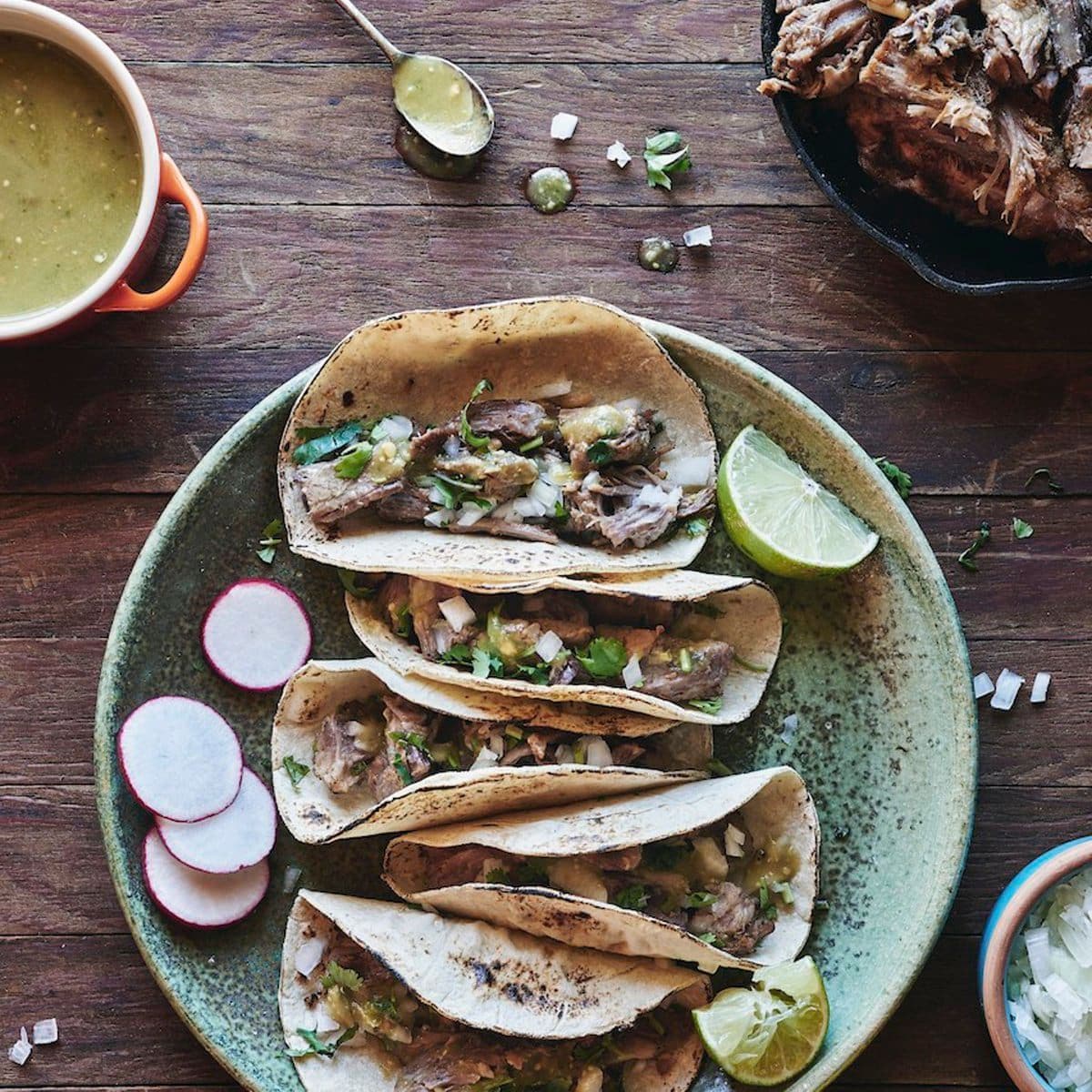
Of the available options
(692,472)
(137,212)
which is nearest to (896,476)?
(692,472)

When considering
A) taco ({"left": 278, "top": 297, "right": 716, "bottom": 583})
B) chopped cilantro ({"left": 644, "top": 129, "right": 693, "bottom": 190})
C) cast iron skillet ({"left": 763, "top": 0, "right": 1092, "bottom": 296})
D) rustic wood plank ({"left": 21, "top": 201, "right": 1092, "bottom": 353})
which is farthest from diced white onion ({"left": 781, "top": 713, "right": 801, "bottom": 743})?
chopped cilantro ({"left": 644, "top": 129, "right": 693, "bottom": 190})

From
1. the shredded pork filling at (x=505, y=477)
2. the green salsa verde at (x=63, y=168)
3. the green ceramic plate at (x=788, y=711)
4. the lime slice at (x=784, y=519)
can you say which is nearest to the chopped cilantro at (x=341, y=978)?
the green ceramic plate at (x=788, y=711)

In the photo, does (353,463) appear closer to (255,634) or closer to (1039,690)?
(255,634)

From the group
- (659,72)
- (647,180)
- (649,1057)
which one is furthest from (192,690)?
(659,72)

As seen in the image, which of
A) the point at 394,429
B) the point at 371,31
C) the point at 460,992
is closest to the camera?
the point at 460,992

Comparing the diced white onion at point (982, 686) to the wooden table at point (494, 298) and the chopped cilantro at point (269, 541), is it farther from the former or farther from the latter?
the chopped cilantro at point (269, 541)

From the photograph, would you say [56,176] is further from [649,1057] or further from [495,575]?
[649,1057]
